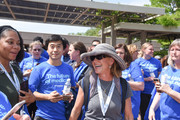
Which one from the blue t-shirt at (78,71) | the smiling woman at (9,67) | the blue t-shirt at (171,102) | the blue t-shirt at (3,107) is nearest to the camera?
the blue t-shirt at (3,107)

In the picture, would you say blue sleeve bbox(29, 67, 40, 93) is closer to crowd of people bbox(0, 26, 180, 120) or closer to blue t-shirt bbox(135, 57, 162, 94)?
crowd of people bbox(0, 26, 180, 120)

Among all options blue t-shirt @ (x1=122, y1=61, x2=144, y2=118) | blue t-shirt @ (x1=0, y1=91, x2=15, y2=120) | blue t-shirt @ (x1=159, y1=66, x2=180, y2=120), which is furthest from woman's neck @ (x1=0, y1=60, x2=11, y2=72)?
blue t-shirt @ (x1=122, y1=61, x2=144, y2=118)

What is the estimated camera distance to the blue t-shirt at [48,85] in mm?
3285

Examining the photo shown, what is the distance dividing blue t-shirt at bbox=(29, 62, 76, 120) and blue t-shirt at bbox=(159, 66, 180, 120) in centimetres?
169

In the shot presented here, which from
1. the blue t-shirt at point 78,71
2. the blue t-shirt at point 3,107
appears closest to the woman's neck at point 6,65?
the blue t-shirt at point 3,107

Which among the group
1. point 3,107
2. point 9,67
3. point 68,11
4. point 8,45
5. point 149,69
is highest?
point 68,11

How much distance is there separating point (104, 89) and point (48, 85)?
1171 mm

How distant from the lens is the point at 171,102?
304 centimetres

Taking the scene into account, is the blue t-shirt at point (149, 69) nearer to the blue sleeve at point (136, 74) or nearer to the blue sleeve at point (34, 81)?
the blue sleeve at point (136, 74)

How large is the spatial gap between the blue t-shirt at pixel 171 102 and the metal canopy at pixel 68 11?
43.5 feet

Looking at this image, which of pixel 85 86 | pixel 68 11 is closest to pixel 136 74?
pixel 85 86

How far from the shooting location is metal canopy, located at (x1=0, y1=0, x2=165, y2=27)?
52.1 feet

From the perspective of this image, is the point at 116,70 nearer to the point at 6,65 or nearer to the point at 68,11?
the point at 6,65

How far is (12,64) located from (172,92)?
233cm
